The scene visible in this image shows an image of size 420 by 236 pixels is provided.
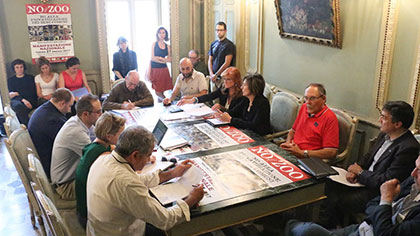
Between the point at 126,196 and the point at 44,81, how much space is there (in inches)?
152

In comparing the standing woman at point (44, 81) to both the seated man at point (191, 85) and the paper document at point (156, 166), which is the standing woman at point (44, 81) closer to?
the seated man at point (191, 85)

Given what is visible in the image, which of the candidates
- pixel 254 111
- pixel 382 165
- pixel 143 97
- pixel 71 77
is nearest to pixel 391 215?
pixel 382 165

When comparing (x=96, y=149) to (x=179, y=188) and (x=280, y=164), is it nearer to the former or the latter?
(x=179, y=188)

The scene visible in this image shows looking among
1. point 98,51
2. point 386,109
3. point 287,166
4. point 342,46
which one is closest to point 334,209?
point 287,166

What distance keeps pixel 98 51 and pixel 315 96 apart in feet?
12.7

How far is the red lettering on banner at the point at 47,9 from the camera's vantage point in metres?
5.13

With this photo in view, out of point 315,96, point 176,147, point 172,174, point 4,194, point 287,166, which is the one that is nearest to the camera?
point 172,174

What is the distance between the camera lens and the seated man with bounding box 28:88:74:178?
285 centimetres

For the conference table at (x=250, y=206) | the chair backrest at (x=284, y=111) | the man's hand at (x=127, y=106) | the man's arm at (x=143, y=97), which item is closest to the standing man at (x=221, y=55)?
the man's arm at (x=143, y=97)

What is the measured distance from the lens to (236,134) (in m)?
2.96

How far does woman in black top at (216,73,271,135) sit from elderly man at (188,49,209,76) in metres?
2.66

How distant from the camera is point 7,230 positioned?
9.75 ft

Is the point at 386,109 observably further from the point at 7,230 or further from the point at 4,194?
the point at 4,194

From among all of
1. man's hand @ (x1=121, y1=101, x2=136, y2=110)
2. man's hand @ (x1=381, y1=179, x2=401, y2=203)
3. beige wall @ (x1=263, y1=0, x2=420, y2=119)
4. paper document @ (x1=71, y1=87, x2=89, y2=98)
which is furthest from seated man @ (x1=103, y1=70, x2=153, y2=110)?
man's hand @ (x1=381, y1=179, x2=401, y2=203)
